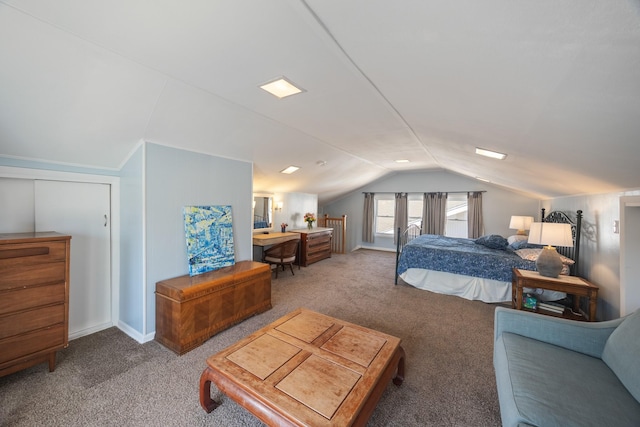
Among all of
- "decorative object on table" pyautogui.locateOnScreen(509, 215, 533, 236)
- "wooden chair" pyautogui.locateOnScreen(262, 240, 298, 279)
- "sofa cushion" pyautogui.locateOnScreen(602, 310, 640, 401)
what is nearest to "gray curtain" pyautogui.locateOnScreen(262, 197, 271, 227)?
"wooden chair" pyautogui.locateOnScreen(262, 240, 298, 279)

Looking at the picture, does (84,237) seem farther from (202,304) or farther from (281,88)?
(281,88)

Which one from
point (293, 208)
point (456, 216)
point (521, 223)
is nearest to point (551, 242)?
point (521, 223)

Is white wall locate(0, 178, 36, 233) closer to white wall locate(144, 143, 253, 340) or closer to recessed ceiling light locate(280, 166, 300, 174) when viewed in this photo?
white wall locate(144, 143, 253, 340)

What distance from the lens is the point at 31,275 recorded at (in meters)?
2.00

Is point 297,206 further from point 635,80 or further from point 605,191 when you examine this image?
point 635,80

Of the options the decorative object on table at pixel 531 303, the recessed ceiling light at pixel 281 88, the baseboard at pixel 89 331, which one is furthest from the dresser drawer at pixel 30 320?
the decorative object on table at pixel 531 303

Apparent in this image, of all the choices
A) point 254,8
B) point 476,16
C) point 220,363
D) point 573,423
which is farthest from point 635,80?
point 220,363

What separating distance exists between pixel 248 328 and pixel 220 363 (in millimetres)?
1328

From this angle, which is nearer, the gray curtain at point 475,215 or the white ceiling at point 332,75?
the white ceiling at point 332,75

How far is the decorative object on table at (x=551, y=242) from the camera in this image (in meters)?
2.84

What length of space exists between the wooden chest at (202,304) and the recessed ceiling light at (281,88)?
2006 mm

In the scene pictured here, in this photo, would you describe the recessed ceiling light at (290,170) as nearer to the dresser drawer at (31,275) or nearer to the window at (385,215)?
the dresser drawer at (31,275)

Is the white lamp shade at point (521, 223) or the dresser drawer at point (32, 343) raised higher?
the white lamp shade at point (521, 223)

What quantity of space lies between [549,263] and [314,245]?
4283mm
